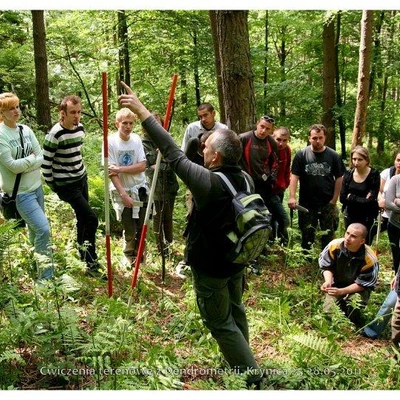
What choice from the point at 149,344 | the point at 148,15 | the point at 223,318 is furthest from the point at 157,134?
the point at 148,15

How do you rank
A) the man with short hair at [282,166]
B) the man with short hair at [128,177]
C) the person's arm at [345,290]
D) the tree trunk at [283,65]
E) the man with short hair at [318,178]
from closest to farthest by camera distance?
the person's arm at [345,290], the man with short hair at [128,177], the man with short hair at [318,178], the man with short hair at [282,166], the tree trunk at [283,65]

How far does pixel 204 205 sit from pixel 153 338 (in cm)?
188

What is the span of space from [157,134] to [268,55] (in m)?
12.6

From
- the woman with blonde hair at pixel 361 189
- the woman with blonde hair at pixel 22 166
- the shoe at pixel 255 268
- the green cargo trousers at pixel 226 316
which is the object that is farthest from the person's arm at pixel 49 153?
the woman with blonde hair at pixel 361 189

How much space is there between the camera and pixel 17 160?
4309mm

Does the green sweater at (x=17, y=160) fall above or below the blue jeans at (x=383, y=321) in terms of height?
above

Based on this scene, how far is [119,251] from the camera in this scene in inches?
236

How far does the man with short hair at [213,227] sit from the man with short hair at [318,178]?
2.91 m

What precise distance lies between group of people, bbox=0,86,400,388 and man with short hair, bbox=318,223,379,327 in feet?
0.04

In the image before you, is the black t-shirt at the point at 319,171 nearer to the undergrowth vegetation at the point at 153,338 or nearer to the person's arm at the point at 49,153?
the undergrowth vegetation at the point at 153,338

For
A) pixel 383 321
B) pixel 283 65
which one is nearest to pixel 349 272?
pixel 383 321

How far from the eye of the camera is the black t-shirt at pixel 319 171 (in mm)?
5910

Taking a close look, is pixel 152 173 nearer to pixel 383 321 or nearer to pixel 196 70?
pixel 383 321

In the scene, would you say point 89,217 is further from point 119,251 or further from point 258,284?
point 258,284
